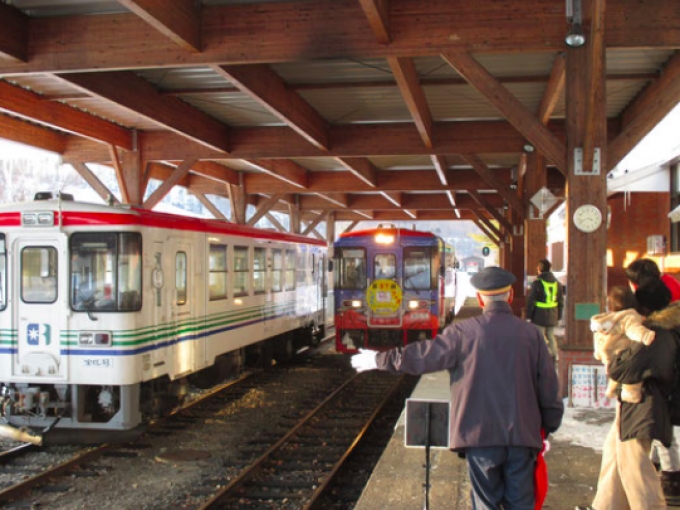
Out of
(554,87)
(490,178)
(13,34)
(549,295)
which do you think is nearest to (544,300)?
(549,295)

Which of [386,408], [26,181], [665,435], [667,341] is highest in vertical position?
[26,181]

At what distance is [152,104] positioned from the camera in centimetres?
1098

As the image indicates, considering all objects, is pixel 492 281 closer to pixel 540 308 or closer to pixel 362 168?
pixel 540 308

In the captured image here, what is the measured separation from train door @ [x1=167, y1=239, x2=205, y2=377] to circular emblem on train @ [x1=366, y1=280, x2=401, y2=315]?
488 cm

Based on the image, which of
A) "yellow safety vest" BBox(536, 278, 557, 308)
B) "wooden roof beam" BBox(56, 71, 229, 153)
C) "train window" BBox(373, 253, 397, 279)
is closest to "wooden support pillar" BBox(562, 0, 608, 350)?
"yellow safety vest" BBox(536, 278, 557, 308)

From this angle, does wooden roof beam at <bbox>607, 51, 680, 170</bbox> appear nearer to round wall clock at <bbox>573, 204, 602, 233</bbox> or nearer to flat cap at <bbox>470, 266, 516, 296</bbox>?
round wall clock at <bbox>573, 204, 602, 233</bbox>

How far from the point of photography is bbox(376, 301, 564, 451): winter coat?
350 centimetres

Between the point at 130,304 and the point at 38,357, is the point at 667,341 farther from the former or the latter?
the point at 38,357

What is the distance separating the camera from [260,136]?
14266mm

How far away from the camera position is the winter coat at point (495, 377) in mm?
3502

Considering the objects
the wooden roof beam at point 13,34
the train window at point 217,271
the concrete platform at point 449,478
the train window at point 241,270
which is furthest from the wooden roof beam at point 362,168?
Result: the concrete platform at point 449,478

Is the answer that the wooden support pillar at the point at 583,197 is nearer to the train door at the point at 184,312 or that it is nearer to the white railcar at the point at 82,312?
the train door at the point at 184,312

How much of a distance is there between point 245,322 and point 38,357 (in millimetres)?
3963

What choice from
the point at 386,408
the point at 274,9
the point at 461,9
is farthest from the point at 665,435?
the point at 386,408
